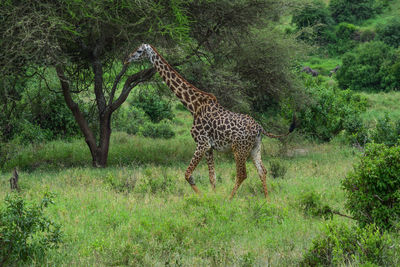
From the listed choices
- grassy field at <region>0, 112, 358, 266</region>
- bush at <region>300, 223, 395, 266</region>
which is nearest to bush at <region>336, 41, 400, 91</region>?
grassy field at <region>0, 112, 358, 266</region>

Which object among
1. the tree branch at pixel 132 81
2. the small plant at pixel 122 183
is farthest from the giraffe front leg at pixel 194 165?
the tree branch at pixel 132 81

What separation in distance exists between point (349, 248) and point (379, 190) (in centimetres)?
114

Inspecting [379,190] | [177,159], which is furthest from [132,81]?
[379,190]

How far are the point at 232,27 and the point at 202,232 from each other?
8589 mm

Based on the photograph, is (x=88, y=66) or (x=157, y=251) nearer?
(x=157, y=251)

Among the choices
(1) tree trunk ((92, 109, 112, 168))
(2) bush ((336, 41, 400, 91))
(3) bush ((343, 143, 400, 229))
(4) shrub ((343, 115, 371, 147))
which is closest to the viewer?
(3) bush ((343, 143, 400, 229))

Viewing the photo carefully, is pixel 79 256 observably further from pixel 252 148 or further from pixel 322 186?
pixel 322 186

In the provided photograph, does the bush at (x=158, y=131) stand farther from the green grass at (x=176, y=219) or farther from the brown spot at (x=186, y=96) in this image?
the brown spot at (x=186, y=96)

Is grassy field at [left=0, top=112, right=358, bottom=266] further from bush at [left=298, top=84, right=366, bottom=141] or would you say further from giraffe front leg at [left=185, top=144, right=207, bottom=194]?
bush at [left=298, top=84, right=366, bottom=141]

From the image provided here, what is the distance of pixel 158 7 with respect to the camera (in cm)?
1158

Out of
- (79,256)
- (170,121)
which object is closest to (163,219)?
(79,256)

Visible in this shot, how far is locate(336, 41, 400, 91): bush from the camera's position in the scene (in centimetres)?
3134

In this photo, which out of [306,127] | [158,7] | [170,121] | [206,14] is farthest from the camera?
[170,121]

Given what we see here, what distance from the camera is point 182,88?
32.4ft
